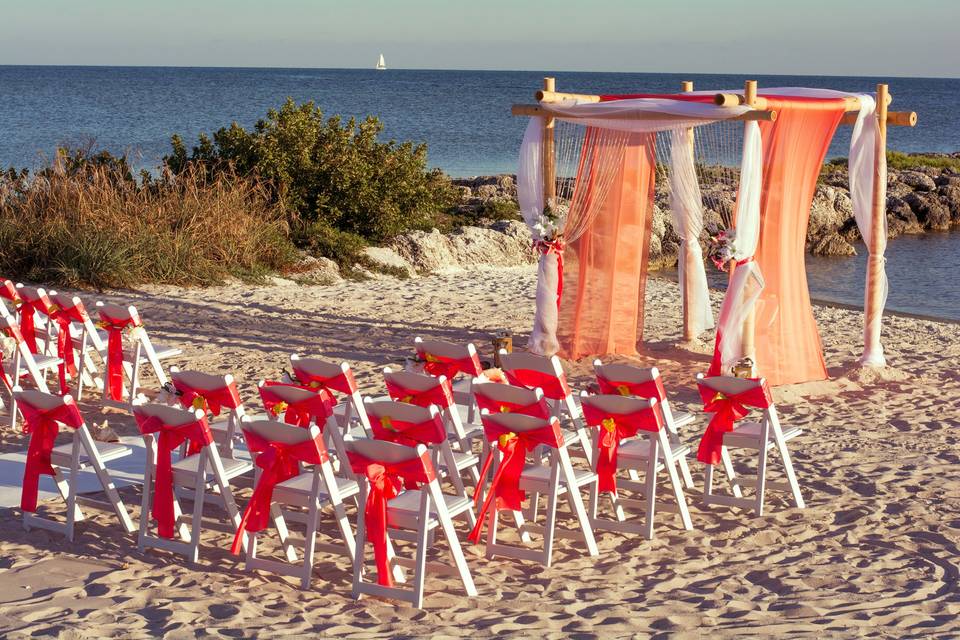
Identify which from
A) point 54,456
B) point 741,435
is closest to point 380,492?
point 54,456

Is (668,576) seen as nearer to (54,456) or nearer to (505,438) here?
(505,438)

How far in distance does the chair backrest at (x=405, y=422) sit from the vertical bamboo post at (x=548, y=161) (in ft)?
16.7

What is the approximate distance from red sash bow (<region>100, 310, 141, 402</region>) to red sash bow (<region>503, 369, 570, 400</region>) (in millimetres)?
3089

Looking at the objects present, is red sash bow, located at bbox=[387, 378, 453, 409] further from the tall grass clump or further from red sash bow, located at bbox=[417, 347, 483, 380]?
the tall grass clump

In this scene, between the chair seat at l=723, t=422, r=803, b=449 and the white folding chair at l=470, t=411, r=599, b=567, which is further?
the chair seat at l=723, t=422, r=803, b=449

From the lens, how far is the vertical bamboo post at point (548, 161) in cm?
995

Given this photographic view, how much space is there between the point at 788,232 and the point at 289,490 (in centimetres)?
532

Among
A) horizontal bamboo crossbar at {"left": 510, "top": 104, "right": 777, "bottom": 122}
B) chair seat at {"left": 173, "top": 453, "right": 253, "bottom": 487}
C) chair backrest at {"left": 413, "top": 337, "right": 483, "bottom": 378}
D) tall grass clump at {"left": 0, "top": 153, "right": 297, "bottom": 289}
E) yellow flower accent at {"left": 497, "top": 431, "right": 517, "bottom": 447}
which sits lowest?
chair seat at {"left": 173, "top": 453, "right": 253, "bottom": 487}

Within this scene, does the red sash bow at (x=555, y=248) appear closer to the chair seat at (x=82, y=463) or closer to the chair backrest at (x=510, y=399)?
the chair backrest at (x=510, y=399)

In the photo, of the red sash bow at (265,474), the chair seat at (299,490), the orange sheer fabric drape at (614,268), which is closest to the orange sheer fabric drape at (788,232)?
the orange sheer fabric drape at (614,268)

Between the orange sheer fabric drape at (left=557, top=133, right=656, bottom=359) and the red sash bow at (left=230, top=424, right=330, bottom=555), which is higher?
the orange sheer fabric drape at (left=557, top=133, right=656, bottom=359)

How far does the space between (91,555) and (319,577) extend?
112 cm

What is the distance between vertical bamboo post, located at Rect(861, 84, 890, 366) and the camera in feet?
30.9

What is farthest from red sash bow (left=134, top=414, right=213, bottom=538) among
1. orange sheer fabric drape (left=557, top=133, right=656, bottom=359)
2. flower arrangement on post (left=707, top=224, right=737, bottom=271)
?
orange sheer fabric drape (left=557, top=133, right=656, bottom=359)
